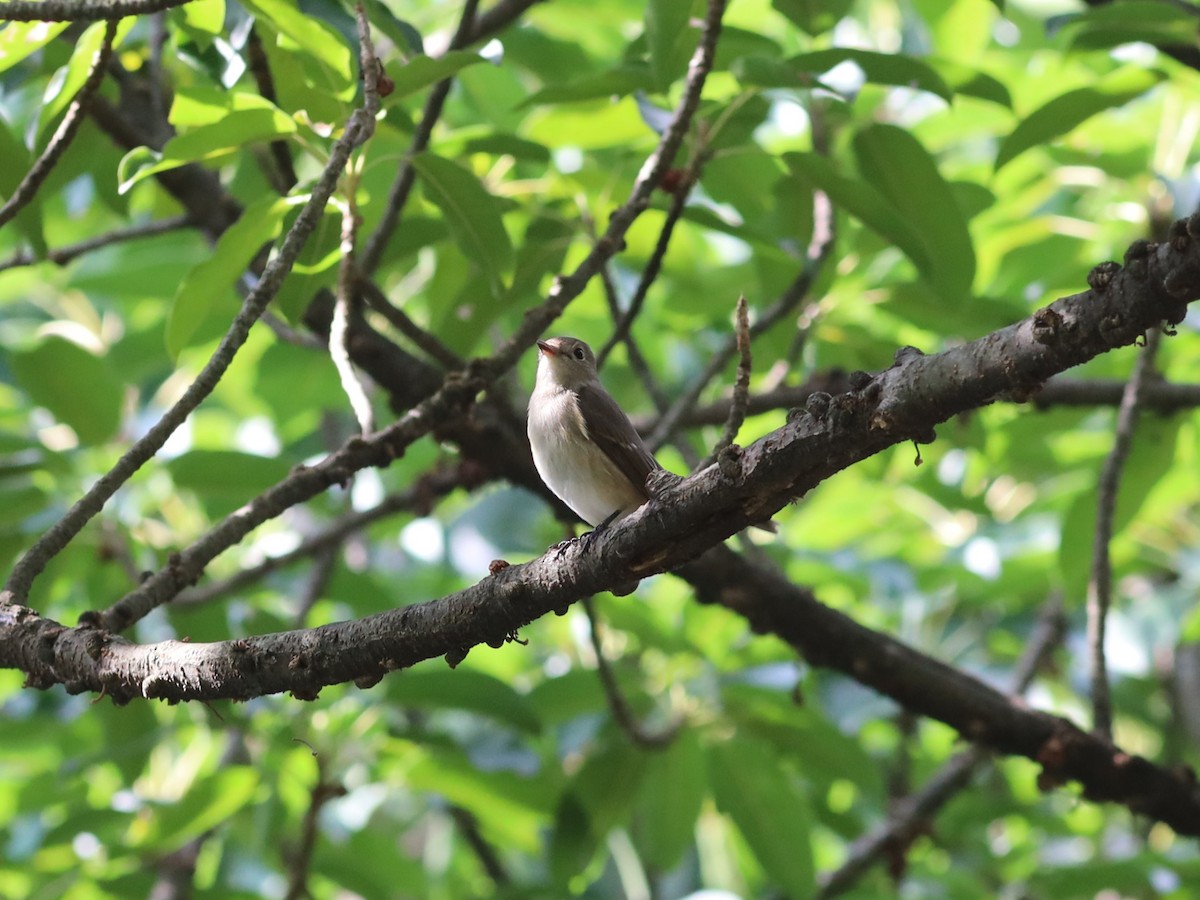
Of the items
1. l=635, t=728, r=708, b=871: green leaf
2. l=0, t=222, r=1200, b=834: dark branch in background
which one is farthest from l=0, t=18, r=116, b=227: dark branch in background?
l=635, t=728, r=708, b=871: green leaf

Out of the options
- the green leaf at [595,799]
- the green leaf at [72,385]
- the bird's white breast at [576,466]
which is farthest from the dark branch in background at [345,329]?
the green leaf at [595,799]

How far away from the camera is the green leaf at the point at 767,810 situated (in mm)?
4547

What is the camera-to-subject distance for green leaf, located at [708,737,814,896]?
14.9ft

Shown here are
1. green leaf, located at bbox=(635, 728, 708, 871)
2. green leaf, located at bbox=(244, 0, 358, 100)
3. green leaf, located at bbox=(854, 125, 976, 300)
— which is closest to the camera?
green leaf, located at bbox=(244, 0, 358, 100)

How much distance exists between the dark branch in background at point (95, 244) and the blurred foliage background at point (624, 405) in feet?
0.17

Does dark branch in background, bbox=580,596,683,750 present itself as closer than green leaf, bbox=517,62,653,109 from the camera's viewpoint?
No

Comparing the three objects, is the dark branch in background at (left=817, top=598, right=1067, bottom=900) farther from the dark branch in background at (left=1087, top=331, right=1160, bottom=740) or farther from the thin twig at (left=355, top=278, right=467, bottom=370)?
the thin twig at (left=355, top=278, right=467, bottom=370)

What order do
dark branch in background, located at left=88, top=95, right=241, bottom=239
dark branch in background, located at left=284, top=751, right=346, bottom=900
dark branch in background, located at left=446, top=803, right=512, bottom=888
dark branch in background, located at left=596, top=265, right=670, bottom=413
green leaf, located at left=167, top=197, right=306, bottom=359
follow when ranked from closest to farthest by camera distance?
green leaf, located at left=167, top=197, right=306, bottom=359, dark branch in background, located at left=596, top=265, right=670, bottom=413, dark branch in background, located at left=284, top=751, right=346, bottom=900, dark branch in background, located at left=88, top=95, right=241, bottom=239, dark branch in background, located at left=446, top=803, right=512, bottom=888

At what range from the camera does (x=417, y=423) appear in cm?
329

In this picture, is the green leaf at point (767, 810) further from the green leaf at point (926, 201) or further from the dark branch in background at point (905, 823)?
the green leaf at point (926, 201)

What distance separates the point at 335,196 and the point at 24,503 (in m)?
1.89

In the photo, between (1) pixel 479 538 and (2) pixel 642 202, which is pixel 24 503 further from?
(2) pixel 642 202

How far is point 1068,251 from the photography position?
16.9ft

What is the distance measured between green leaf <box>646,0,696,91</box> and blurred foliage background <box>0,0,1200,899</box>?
0.01m
